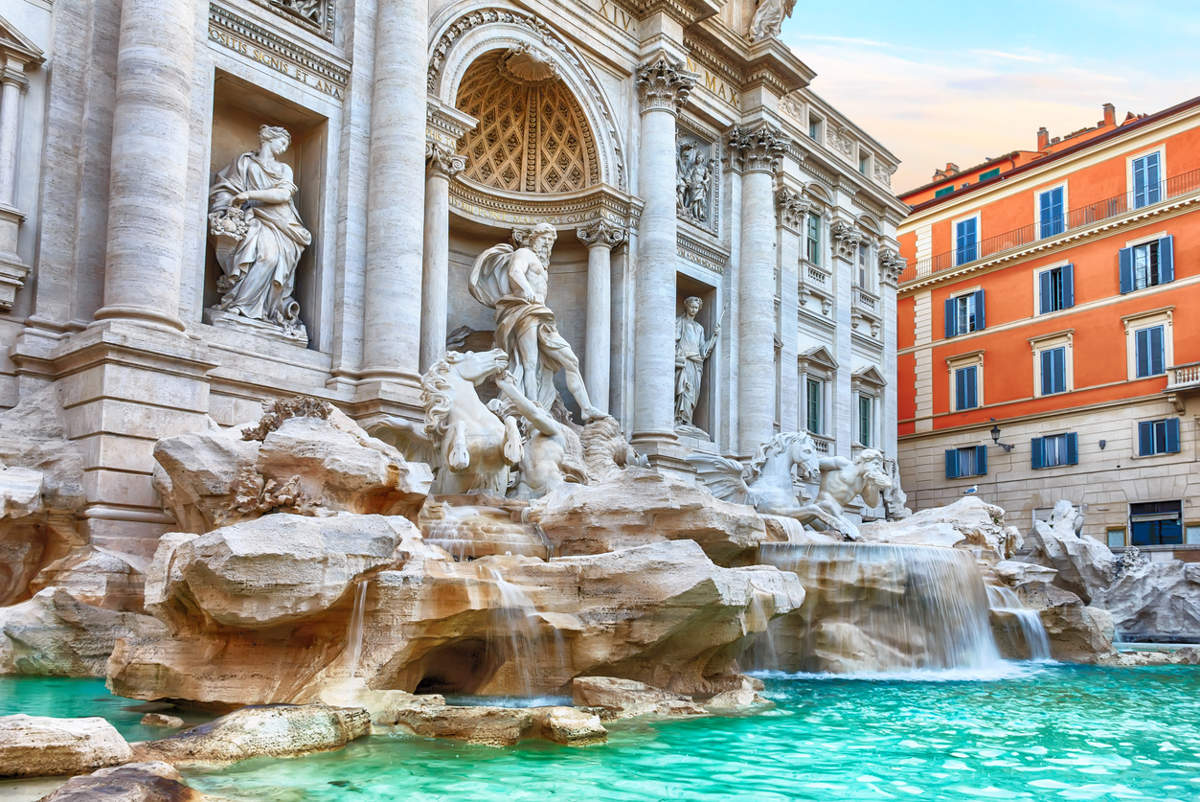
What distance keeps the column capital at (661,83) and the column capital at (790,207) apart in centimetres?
521

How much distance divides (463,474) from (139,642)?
194 inches

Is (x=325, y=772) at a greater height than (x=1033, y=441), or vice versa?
(x=1033, y=441)

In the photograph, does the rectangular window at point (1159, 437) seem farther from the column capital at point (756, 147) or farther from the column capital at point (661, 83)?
the column capital at point (661, 83)

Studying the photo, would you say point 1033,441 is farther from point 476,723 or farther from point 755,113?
point 476,723

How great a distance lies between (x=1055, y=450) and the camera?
30.4 meters

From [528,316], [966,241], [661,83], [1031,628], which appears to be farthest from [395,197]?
[966,241]

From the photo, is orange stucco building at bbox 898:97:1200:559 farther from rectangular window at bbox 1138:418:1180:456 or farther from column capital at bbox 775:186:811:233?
column capital at bbox 775:186:811:233

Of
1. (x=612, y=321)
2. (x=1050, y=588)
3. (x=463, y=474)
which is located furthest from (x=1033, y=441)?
(x=463, y=474)

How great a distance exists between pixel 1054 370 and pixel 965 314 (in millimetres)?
3879

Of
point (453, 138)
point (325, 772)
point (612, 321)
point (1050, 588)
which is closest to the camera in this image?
point (325, 772)

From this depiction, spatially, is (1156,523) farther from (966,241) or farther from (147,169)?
(147,169)

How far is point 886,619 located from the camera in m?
11.1

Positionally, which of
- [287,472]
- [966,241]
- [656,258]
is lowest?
[287,472]

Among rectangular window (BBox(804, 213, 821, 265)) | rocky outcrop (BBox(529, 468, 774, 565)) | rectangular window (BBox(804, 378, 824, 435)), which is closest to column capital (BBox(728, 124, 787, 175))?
rectangular window (BBox(804, 213, 821, 265))
